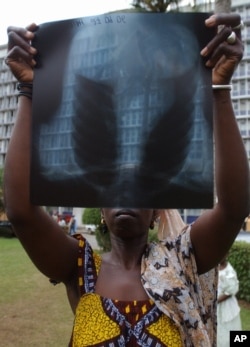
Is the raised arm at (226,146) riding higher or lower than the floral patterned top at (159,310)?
higher

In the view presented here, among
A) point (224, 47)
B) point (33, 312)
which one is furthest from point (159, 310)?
point (33, 312)

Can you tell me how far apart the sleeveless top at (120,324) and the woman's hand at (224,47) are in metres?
0.86

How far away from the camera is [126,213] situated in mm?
1552

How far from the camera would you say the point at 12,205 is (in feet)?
5.08

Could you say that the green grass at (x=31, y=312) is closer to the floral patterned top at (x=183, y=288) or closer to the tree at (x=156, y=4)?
the floral patterned top at (x=183, y=288)

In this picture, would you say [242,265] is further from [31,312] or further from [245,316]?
[31,312]

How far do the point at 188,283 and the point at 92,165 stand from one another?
58 centimetres

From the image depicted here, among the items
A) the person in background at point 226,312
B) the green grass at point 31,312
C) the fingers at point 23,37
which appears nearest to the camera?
the fingers at point 23,37

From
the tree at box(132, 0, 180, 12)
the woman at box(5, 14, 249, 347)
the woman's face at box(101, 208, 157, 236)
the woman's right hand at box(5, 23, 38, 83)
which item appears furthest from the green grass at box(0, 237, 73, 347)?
the tree at box(132, 0, 180, 12)

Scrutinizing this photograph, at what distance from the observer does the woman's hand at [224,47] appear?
1.39m

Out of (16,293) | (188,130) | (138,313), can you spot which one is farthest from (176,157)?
(16,293)

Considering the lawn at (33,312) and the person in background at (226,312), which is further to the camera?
the lawn at (33,312)

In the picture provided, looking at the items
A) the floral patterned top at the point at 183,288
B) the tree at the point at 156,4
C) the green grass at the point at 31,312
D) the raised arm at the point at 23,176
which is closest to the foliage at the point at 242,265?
the green grass at the point at 31,312

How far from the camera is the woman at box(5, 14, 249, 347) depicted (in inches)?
57.5
